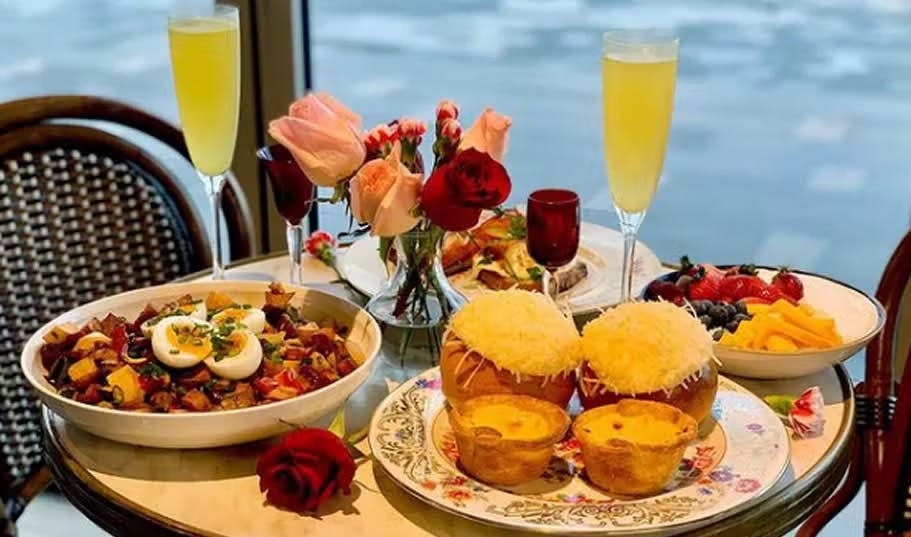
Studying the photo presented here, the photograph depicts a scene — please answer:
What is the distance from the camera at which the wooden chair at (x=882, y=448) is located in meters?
1.52

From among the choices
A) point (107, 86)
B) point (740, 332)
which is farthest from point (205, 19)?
point (107, 86)

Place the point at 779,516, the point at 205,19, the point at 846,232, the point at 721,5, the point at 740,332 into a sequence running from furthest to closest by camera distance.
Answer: the point at 846,232 → the point at 721,5 → the point at 205,19 → the point at 740,332 → the point at 779,516

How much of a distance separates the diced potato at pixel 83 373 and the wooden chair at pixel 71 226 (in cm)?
58

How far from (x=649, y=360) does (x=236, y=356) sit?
41 cm

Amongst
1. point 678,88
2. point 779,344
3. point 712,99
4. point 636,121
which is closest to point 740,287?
point 779,344

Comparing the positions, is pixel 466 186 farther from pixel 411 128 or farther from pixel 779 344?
pixel 779 344

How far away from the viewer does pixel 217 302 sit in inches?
53.8

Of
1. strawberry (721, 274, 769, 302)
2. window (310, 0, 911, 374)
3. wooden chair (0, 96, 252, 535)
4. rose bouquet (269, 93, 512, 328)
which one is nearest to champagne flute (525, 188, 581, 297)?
rose bouquet (269, 93, 512, 328)

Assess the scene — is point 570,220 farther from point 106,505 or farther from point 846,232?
point 846,232

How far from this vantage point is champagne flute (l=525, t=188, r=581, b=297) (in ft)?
4.22

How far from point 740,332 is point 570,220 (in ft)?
0.78

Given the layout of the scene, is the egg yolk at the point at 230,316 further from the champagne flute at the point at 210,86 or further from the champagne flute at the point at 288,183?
the champagne flute at the point at 210,86

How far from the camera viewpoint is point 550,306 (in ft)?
3.92

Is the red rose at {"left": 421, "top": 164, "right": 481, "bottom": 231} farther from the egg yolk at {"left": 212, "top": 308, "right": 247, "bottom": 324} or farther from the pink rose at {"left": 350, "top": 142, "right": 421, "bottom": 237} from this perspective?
the egg yolk at {"left": 212, "top": 308, "right": 247, "bottom": 324}
